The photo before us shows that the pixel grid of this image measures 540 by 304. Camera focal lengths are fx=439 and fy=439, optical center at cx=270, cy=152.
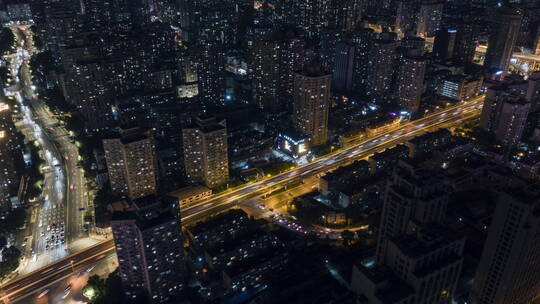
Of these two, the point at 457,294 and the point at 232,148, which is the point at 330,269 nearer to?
the point at 457,294

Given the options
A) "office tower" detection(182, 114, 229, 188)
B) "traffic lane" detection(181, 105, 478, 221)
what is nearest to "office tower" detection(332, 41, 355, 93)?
"traffic lane" detection(181, 105, 478, 221)

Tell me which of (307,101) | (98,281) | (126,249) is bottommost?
(98,281)

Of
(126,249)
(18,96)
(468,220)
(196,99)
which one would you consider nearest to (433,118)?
(468,220)

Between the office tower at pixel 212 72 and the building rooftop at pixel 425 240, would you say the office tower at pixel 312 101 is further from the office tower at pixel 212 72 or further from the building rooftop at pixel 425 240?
the building rooftop at pixel 425 240

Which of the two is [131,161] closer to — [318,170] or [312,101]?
[318,170]

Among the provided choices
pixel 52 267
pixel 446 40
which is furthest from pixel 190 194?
pixel 446 40
